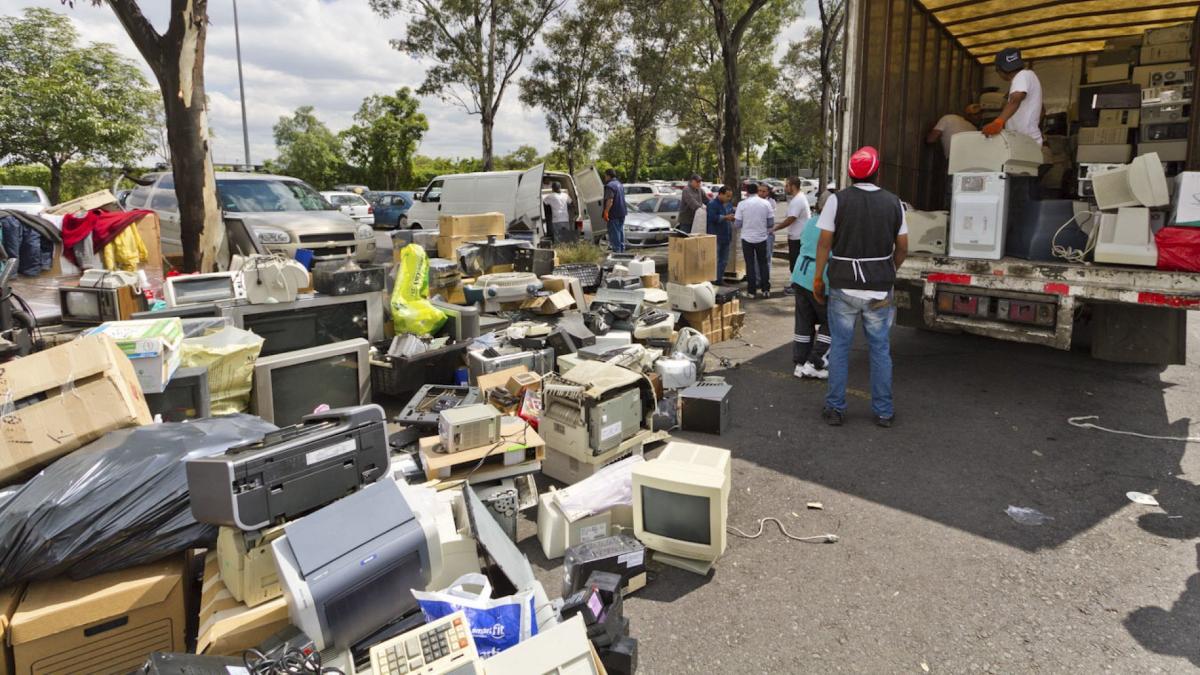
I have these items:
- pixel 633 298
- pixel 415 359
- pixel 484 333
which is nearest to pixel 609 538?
pixel 415 359

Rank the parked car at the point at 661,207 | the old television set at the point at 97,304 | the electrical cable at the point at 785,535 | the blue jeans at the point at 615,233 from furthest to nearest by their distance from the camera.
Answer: the parked car at the point at 661,207 < the blue jeans at the point at 615,233 < the old television set at the point at 97,304 < the electrical cable at the point at 785,535

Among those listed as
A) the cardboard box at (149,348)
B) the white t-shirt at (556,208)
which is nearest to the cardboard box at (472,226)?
the white t-shirt at (556,208)

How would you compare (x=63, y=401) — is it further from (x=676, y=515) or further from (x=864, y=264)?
(x=864, y=264)

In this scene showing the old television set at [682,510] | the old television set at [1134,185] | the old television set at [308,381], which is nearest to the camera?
the old television set at [682,510]

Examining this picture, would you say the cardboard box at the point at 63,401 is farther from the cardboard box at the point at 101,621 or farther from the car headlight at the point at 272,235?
the car headlight at the point at 272,235

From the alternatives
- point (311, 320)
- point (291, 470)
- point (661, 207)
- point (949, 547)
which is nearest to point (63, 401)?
point (291, 470)

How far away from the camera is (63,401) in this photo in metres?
2.87

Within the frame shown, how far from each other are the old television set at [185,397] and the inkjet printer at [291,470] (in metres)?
1.30

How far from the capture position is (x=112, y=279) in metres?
4.73

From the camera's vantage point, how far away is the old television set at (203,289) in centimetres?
462

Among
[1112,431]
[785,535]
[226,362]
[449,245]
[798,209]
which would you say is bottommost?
[785,535]

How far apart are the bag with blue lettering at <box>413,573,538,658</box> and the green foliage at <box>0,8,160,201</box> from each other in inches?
939

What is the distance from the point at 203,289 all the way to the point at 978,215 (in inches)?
222

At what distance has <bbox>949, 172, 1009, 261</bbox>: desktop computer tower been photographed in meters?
5.11
